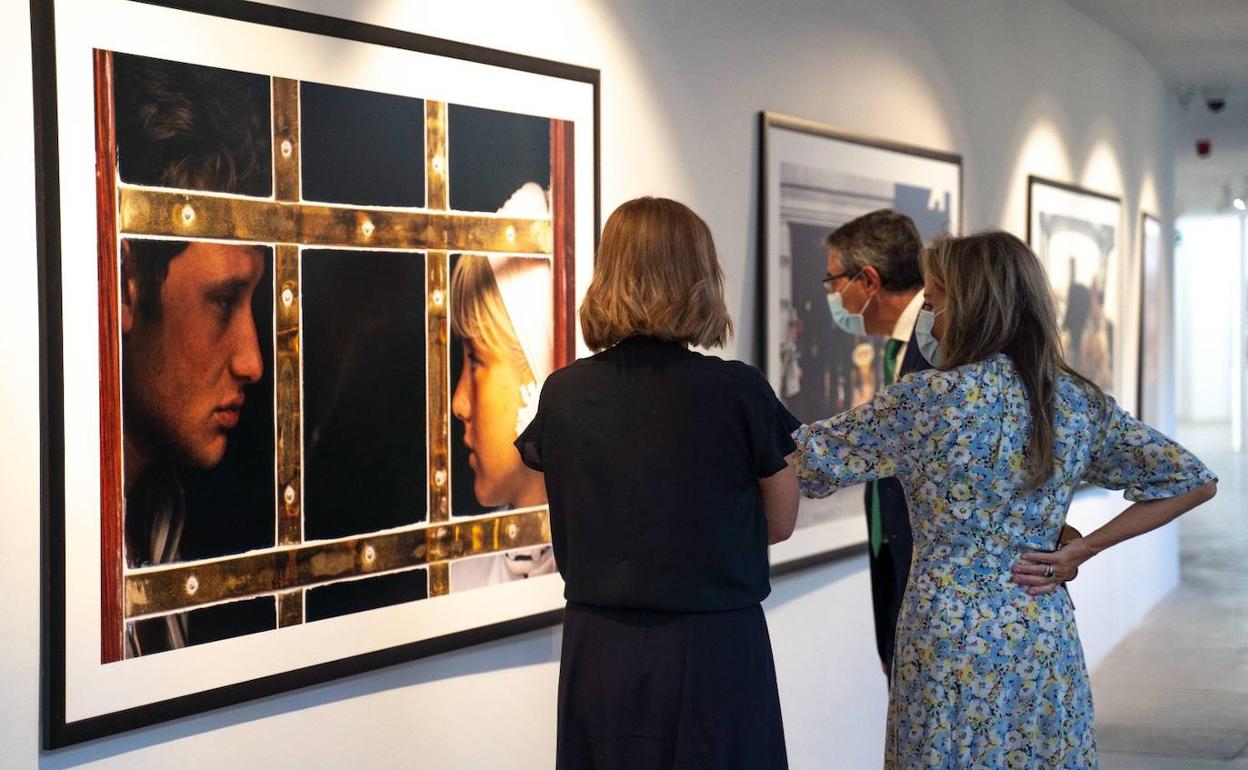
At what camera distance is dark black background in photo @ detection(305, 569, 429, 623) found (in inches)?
93.2

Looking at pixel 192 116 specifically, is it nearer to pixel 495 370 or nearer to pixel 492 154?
pixel 492 154

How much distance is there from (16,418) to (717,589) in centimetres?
104

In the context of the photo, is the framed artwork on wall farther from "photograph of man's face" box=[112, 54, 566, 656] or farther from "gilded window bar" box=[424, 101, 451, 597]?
"gilded window bar" box=[424, 101, 451, 597]

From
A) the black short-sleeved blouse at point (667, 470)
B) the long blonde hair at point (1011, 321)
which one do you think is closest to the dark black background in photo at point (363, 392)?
the black short-sleeved blouse at point (667, 470)

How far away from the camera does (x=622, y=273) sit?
2.02 m

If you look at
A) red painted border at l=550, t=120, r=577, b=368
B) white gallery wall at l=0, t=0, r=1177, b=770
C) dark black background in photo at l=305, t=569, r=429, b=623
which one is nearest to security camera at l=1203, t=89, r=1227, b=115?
white gallery wall at l=0, t=0, r=1177, b=770

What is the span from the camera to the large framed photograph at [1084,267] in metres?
5.89

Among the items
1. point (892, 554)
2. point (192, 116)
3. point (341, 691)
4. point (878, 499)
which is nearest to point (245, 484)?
point (341, 691)

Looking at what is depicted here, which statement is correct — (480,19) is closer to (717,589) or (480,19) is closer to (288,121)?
(288,121)

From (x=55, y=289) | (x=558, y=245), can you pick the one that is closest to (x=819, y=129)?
(x=558, y=245)

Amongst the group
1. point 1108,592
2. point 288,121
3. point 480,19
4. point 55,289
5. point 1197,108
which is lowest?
point 1108,592

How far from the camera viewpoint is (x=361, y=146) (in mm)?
2414

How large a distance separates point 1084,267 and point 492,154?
441 centimetres

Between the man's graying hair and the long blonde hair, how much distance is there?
94 cm
